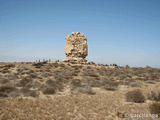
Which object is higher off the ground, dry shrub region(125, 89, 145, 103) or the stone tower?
the stone tower

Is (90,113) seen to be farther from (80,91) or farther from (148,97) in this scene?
(148,97)

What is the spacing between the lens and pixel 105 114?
6457 millimetres

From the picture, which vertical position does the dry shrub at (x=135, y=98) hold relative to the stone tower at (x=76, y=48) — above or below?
below

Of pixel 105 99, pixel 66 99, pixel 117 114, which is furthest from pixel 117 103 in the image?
pixel 66 99

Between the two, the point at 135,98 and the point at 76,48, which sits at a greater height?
the point at 76,48

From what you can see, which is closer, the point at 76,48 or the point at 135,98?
the point at 135,98

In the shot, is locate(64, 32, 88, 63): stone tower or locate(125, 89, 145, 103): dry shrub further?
locate(64, 32, 88, 63): stone tower

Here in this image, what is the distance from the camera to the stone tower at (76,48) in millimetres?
36562

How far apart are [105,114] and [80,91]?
3.91 metres

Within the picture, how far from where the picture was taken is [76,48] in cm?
3666

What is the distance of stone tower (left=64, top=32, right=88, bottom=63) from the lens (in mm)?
36562

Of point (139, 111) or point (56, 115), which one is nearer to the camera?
point (56, 115)

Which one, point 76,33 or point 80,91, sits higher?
point 76,33

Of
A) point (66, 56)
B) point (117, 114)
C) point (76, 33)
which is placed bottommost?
point (117, 114)
